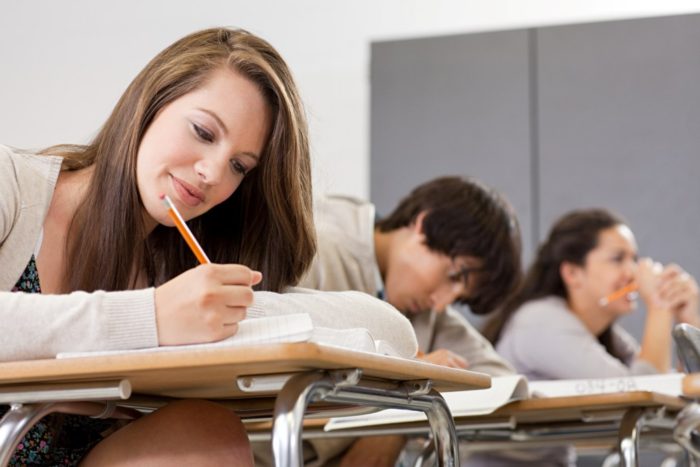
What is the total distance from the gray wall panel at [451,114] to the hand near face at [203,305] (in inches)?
102

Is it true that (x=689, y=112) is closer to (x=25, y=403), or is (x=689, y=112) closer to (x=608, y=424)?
(x=608, y=424)

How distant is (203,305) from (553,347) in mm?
2040

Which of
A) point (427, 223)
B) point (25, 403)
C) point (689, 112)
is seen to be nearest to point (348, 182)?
point (689, 112)

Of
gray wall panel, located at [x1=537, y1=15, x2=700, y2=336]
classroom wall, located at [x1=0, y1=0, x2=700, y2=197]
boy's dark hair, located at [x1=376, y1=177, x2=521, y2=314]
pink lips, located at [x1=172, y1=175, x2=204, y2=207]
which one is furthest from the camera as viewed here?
classroom wall, located at [x1=0, y1=0, x2=700, y2=197]

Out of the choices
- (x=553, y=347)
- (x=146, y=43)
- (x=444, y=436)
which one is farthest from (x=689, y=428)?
(x=146, y=43)

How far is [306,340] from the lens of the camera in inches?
35.6

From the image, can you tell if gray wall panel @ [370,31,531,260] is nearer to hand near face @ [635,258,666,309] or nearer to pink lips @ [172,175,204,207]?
hand near face @ [635,258,666,309]

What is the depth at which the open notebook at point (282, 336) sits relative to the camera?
91cm

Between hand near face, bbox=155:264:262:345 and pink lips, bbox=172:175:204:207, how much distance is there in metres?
0.38

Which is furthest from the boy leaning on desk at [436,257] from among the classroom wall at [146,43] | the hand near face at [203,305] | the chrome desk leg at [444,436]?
the classroom wall at [146,43]

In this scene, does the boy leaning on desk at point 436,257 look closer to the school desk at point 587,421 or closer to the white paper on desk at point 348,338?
the school desk at point 587,421

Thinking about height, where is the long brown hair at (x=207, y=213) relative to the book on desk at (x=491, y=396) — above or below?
above

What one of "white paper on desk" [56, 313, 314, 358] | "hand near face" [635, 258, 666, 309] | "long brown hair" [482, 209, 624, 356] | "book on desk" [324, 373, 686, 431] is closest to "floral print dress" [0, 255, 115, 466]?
"white paper on desk" [56, 313, 314, 358]

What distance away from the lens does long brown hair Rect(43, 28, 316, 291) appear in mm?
1347
